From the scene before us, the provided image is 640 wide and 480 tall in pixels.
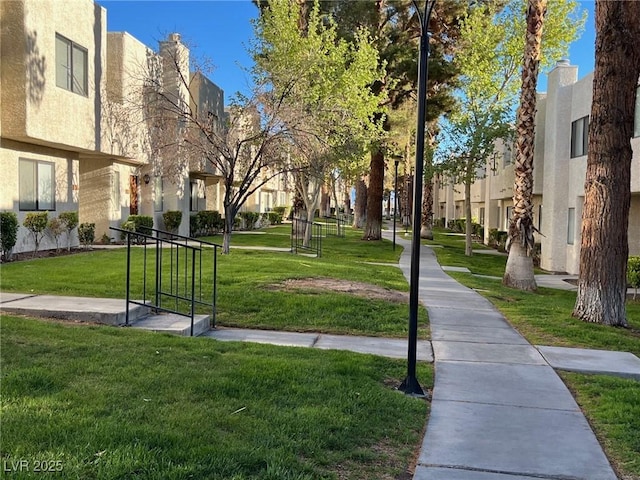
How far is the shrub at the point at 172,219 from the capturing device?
23531 mm

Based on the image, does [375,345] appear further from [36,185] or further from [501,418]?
[36,185]

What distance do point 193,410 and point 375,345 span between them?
3.85 m

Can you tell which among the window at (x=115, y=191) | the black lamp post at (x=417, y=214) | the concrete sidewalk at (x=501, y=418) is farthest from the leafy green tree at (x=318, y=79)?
the black lamp post at (x=417, y=214)

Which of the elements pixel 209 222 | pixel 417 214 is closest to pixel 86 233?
pixel 209 222

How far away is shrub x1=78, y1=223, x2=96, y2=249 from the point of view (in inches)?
696

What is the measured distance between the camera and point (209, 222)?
2914 centimetres

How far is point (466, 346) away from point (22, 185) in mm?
12349

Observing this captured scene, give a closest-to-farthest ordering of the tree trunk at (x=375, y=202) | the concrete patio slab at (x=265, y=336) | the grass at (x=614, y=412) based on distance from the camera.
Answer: the grass at (x=614, y=412) < the concrete patio slab at (x=265, y=336) < the tree trunk at (x=375, y=202)

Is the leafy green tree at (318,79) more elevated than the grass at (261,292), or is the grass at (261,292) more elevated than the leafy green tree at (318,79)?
the leafy green tree at (318,79)

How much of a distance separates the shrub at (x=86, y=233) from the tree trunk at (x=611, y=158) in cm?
1374

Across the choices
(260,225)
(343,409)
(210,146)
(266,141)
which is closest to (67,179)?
(210,146)

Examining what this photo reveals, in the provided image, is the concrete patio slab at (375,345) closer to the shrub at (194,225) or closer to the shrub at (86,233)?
the shrub at (86,233)

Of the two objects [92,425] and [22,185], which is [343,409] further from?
[22,185]

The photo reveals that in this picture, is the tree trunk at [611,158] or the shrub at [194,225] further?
the shrub at [194,225]
